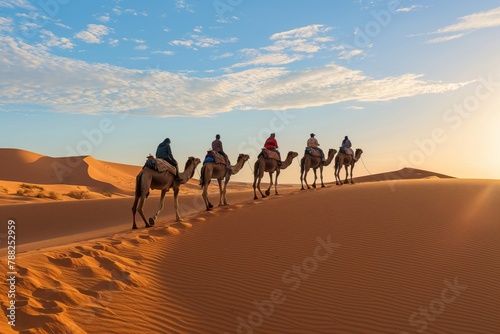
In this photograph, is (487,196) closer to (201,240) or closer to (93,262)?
(201,240)

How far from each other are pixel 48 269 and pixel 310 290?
5.40 m

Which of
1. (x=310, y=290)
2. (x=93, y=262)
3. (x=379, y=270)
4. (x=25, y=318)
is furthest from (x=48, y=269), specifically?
(x=379, y=270)

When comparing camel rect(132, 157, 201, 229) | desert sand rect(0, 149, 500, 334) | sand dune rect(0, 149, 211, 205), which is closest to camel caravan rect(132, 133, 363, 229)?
camel rect(132, 157, 201, 229)

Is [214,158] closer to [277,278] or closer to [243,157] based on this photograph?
[243,157]

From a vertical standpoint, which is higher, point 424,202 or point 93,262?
point 424,202

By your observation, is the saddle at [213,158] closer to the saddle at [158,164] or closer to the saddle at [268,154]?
the saddle at [158,164]

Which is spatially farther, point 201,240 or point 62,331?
point 201,240

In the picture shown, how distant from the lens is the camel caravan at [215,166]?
576 inches

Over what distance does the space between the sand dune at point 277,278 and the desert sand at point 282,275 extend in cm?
3

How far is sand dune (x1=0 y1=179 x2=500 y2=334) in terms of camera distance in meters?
7.56

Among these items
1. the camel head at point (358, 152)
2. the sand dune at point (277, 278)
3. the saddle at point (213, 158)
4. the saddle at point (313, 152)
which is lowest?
the sand dune at point (277, 278)

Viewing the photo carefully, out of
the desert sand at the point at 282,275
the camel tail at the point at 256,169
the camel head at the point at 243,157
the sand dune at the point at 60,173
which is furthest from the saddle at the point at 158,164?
the sand dune at the point at 60,173

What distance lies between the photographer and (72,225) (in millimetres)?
22016

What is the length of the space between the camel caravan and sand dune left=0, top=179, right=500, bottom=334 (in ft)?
4.92
